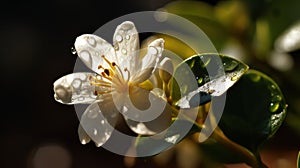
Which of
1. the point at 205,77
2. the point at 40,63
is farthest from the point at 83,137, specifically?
the point at 40,63

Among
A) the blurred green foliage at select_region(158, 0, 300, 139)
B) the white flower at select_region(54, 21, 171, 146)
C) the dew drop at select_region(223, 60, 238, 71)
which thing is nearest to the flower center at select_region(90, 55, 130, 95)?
the white flower at select_region(54, 21, 171, 146)

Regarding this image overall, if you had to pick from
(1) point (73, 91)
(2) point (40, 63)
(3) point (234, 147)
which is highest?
(1) point (73, 91)

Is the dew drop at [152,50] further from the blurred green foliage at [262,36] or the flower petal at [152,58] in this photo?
the blurred green foliage at [262,36]

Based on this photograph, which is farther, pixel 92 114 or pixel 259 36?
pixel 259 36

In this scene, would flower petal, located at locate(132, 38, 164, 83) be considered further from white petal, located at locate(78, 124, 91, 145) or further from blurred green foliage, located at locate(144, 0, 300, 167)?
blurred green foliage, located at locate(144, 0, 300, 167)

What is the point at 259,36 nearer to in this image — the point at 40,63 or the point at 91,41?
the point at 91,41

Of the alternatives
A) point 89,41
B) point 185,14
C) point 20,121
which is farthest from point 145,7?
point 89,41

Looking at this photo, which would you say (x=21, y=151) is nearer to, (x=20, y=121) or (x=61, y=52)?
(x=20, y=121)
